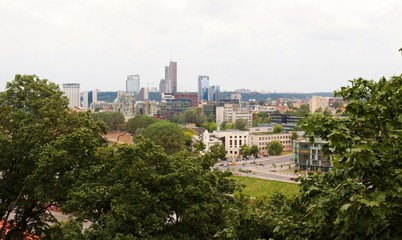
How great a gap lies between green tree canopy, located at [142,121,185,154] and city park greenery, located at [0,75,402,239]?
37.6 m

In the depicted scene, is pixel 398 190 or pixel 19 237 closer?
pixel 398 190

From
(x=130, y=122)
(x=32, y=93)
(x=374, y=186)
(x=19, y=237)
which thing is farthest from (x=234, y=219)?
(x=130, y=122)

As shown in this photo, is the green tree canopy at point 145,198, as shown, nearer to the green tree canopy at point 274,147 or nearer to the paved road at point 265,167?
the paved road at point 265,167

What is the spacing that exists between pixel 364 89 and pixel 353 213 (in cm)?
252

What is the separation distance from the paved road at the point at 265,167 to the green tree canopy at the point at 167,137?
15.9ft

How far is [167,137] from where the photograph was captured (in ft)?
167

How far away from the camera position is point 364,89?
6348mm

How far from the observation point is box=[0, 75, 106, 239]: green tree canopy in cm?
984

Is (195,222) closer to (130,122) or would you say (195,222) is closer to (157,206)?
(157,206)

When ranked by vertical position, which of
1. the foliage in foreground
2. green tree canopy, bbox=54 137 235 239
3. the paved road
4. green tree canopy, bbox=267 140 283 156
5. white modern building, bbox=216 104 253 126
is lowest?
the paved road

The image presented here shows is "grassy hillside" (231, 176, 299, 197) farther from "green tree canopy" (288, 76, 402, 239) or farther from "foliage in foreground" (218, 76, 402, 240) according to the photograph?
"green tree canopy" (288, 76, 402, 239)

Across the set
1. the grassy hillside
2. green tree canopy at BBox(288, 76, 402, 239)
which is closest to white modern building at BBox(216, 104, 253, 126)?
the grassy hillside

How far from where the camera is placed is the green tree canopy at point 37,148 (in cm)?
984

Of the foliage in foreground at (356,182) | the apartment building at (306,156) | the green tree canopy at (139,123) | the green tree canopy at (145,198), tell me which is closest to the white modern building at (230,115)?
the green tree canopy at (139,123)
